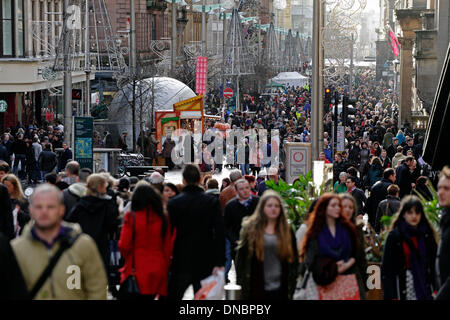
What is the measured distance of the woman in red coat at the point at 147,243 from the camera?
32.4 feet

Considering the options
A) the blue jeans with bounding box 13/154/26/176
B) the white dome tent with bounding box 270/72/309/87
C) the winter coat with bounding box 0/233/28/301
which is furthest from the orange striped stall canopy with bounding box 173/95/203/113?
the white dome tent with bounding box 270/72/309/87

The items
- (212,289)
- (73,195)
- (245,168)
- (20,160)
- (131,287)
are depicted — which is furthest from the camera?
(245,168)

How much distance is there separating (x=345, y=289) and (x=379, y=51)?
125 m

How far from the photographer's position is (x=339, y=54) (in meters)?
33.5

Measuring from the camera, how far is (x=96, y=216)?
11094 millimetres

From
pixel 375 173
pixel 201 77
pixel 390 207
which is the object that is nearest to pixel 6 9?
pixel 201 77

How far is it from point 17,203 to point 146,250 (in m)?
4.14

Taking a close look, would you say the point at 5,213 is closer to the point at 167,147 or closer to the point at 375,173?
the point at 375,173

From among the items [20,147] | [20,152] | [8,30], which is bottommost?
[20,152]

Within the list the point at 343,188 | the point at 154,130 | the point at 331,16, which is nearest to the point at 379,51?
the point at 154,130
